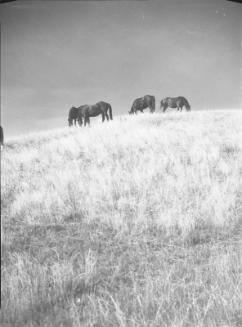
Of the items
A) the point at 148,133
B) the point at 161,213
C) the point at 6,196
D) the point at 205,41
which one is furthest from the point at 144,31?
the point at 6,196

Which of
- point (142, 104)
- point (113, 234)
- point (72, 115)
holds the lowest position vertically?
point (113, 234)

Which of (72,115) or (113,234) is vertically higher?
(72,115)

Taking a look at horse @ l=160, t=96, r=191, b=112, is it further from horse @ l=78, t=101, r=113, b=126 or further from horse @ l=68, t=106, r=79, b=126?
horse @ l=68, t=106, r=79, b=126

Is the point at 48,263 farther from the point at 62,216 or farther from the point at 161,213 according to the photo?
the point at 161,213

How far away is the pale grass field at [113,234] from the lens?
2549mm

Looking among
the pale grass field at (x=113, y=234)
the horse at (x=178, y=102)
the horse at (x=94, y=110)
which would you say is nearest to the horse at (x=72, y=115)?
the horse at (x=94, y=110)

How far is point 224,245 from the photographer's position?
3.43 metres

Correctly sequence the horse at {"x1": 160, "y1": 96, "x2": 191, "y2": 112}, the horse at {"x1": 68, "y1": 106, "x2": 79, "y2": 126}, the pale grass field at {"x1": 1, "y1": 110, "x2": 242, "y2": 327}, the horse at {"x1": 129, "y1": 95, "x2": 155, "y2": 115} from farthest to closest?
the horse at {"x1": 160, "y1": 96, "x2": 191, "y2": 112} → the horse at {"x1": 129, "y1": 95, "x2": 155, "y2": 115} → the horse at {"x1": 68, "y1": 106, "x2": 79, "y2": 126} → the pale grass field at {"x1": 1, "y1": 110, "x2": 242, "y2": 327}

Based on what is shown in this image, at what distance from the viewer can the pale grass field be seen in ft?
8.36

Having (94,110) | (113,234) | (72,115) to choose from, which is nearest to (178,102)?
(94,110)

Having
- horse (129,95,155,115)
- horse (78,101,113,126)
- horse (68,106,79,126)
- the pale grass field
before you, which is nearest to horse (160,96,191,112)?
horse (129,95,155,115)

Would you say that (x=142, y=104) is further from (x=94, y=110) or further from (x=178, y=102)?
(x=94, y=110)

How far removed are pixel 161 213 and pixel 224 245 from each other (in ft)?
2.28

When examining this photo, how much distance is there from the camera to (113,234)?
10.1 ft
